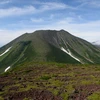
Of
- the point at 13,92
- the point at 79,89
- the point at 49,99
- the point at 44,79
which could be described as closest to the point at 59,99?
the point at 49,99

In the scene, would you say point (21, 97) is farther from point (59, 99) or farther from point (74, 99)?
point (74, 99)

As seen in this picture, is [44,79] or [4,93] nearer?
[4,93]

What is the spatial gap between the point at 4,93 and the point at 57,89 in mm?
11585

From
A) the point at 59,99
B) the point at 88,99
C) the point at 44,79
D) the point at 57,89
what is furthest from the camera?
the point at 44,79

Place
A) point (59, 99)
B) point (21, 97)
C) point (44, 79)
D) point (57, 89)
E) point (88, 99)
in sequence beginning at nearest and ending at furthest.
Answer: point (88, 99) → point (59, 99) → point (21, 97) → point (57, 89) → point (44, 79)

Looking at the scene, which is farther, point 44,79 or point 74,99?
point 44,79

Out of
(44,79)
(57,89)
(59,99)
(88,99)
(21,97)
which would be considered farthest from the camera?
(44,79)

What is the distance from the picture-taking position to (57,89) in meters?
50.3

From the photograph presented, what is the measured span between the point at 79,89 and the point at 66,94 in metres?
3.69

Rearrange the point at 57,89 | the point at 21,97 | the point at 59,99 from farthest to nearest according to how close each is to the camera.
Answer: the point at 57,89, the point at 21,97, the point at 59,99

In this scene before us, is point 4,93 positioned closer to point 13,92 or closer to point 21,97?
point 13,92

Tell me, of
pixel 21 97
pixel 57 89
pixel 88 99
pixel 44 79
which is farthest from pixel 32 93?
pixel 44 79

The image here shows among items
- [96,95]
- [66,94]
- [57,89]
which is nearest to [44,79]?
[57,89]

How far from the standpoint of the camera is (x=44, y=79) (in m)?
68.7
